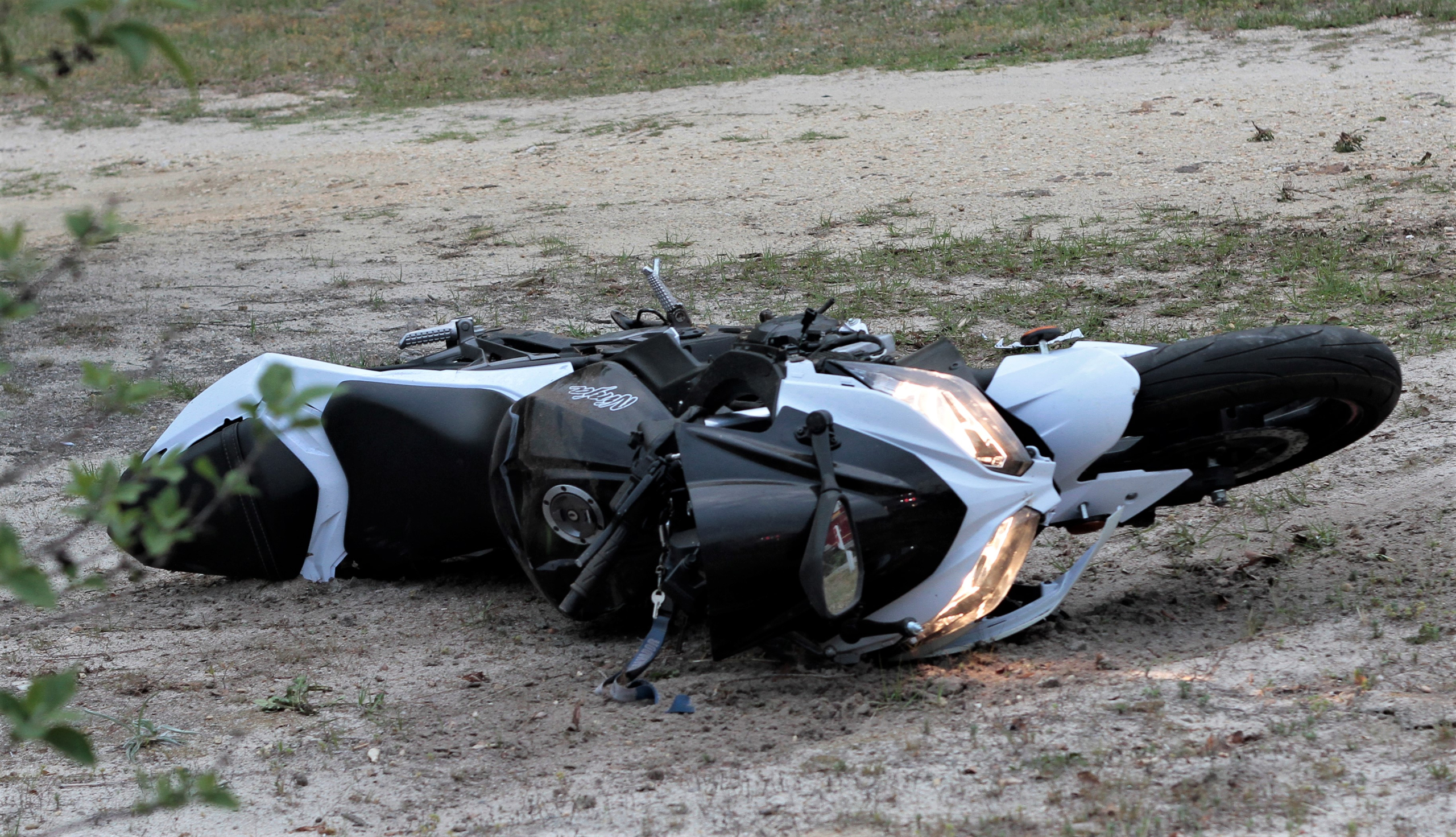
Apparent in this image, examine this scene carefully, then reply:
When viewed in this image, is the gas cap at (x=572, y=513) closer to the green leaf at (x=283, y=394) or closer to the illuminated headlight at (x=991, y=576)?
the illuminated headlight at (x=991, y=576)

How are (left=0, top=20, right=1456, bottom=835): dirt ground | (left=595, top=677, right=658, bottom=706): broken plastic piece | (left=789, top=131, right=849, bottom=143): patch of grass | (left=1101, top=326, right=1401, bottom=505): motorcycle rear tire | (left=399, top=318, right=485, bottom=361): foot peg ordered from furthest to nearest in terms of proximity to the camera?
1. (left=789, top=131, right=849, bottom=143): patch of grass
2. (left=399, top=318, right=485, bottom=361): foot peg
3. (left=1101, top=326, right=1401, bottom=505): motorcycle rear tire
4. (left=595, top=677, right=658, bottom=706): broken plastic piece
5. (left=0, top=20, right=1456, bottom=835): dirt ground

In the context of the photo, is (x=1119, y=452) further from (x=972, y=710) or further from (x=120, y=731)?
(x=120, y=731)

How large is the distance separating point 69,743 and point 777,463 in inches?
72.0

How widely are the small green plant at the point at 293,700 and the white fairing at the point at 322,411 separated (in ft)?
2.64

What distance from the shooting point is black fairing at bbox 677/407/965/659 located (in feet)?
9.53

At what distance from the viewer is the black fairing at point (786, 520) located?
114 inches

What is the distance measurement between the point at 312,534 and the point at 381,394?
0.55 metres

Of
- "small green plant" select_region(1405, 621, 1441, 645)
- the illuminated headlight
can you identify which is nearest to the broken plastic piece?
the illuminated headlight

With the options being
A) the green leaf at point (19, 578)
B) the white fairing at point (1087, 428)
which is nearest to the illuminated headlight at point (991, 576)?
the white fairing at point (1087, 428)

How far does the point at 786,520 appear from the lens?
2900mm

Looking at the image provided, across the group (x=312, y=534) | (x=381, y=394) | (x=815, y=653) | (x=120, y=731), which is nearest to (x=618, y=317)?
(x=381, y=394)

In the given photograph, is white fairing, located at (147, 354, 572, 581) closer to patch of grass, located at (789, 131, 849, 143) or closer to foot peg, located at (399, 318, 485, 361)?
foot peg, located at (399, 318, 485, 361)

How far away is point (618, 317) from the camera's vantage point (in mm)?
4621

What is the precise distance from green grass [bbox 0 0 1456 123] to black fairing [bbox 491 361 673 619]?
11712 millimetres
